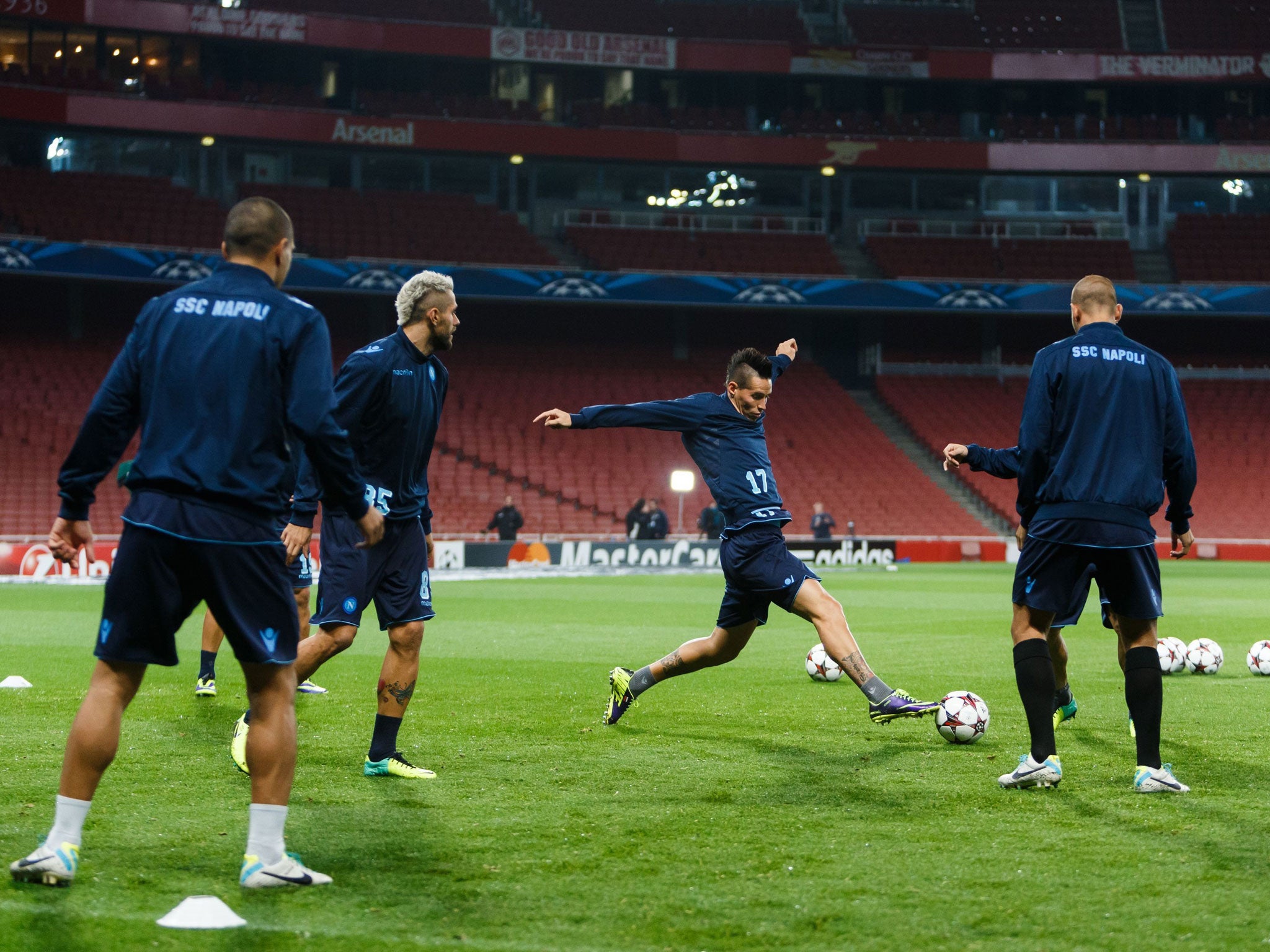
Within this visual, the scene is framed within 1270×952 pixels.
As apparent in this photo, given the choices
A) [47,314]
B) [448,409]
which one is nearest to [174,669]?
[448,409]

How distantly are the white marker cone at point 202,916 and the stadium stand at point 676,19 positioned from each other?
43.1m

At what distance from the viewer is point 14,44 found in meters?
39.4

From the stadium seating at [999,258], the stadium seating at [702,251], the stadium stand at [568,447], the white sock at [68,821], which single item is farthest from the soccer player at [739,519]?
the stadium seating at [999,258]

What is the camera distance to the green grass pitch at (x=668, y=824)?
411cm

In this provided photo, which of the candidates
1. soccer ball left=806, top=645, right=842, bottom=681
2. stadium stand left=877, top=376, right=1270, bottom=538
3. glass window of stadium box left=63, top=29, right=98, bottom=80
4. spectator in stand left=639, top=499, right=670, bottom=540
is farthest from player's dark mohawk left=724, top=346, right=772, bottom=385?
glass window of stadium box left=63, top=29, right=98, bottom=80

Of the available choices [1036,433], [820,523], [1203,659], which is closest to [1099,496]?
[1036,433]

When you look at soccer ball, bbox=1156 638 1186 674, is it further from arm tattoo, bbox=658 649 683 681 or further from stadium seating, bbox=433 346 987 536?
stadium seating, bbox=433 346 987 536

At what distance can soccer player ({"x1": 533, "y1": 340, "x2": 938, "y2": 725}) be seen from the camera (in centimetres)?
771

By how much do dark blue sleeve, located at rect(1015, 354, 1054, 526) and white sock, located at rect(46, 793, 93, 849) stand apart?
4.12m

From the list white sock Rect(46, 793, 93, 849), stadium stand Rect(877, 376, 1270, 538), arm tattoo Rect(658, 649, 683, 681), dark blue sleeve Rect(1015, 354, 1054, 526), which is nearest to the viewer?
white sock Rect(46, 793, 93, 849)

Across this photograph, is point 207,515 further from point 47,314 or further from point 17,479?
point 47,314

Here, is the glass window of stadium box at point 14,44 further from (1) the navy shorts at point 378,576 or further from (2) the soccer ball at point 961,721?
(2) the soccer ball at point 961,721

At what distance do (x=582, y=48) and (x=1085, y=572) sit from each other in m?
38.4

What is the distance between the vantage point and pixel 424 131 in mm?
41000
